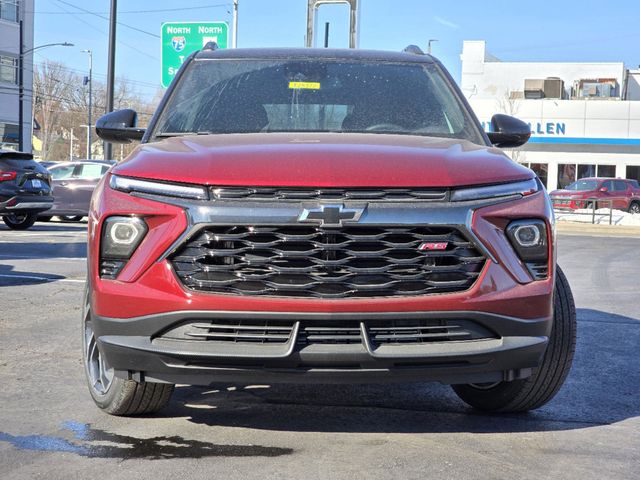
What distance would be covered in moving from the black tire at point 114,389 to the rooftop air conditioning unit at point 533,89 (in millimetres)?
49703

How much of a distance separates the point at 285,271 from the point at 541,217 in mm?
1099

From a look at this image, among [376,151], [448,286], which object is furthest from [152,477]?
[376,151]

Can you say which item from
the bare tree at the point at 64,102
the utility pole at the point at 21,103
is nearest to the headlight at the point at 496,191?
the utility pole at the point at 21,103

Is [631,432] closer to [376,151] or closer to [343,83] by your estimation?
[376,151]

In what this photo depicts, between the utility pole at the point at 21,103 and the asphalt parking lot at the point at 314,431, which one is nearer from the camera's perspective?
the asphalt parking lot at the point at 314,431

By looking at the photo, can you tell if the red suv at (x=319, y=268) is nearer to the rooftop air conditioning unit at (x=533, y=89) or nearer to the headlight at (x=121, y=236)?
the headlight at (x=121, y=236)

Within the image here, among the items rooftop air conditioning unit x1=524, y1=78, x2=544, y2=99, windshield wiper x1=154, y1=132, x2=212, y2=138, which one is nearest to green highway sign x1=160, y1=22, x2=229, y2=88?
windshield wiper x1=154, y1=132, x2=212, y2=138

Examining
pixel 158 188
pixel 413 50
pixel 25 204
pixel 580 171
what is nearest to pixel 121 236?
pixel 158 188

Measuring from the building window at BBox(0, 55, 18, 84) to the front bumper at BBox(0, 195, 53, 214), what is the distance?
117ft

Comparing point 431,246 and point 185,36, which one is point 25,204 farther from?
point 431,246

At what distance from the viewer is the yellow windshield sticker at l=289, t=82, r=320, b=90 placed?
5168 mm

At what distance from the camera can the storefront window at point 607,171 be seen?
4822 centimetres

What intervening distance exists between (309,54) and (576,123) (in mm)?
45307

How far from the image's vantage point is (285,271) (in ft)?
11.5
